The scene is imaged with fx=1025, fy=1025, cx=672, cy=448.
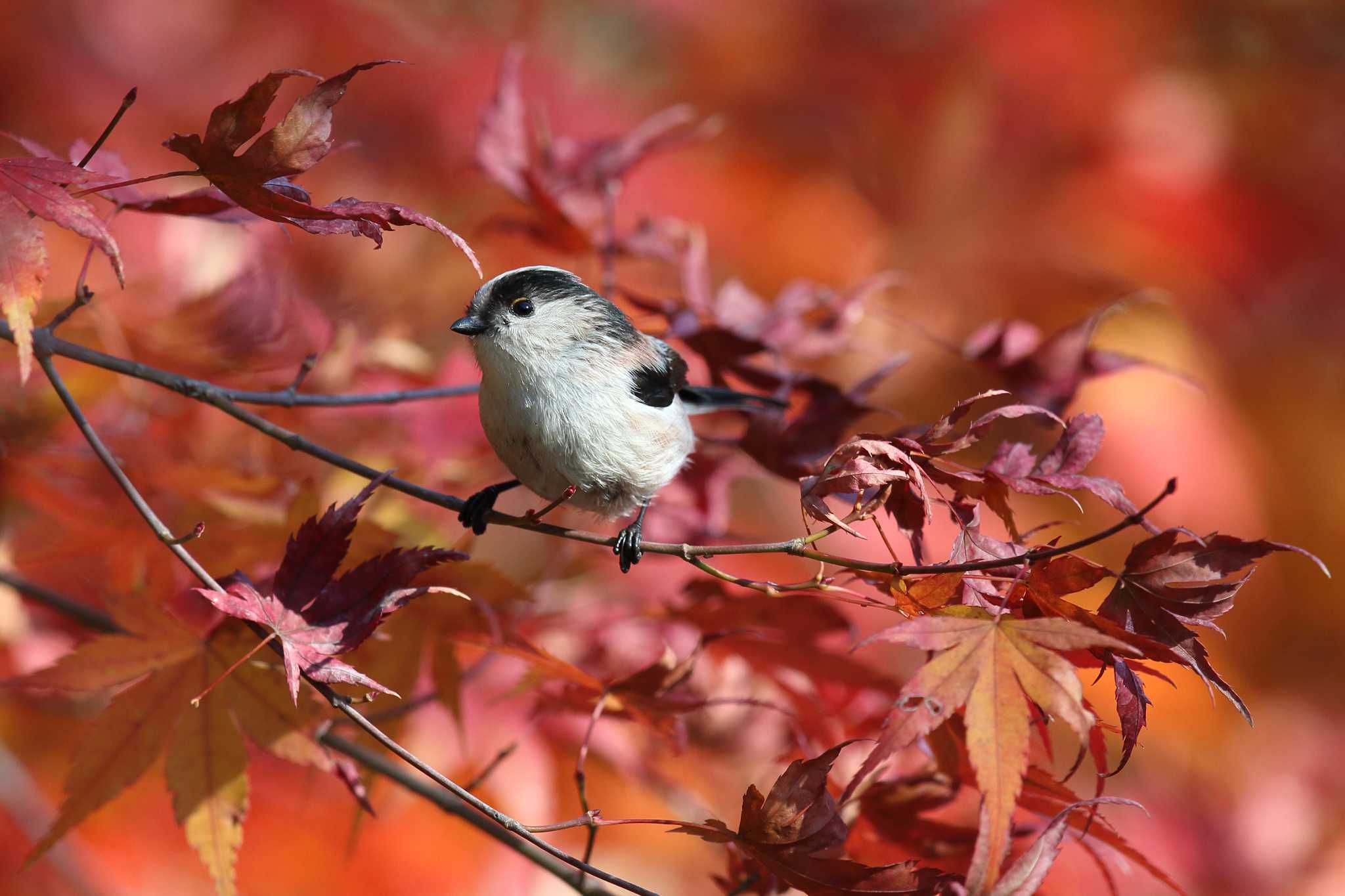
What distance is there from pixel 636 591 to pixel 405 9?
6.91ft

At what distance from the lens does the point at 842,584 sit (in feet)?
3.88

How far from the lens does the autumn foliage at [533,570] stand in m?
0.99

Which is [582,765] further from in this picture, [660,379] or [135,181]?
[135,181]

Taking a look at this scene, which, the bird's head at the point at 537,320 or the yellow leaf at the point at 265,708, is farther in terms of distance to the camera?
the bird's head at the point at 537,320

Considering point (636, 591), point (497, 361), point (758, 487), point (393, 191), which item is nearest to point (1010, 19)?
point (758, 487)

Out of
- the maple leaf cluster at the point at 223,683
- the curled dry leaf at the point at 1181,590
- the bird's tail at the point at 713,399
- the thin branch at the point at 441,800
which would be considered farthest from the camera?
the bird's tail at the point at 713,399

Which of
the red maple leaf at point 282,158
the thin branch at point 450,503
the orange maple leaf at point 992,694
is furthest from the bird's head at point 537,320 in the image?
the orange maple leaf at point 992,694

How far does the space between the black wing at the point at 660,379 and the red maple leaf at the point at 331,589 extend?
0.53m

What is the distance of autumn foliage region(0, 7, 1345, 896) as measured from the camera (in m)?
0.99

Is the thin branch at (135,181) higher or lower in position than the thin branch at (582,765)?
higher

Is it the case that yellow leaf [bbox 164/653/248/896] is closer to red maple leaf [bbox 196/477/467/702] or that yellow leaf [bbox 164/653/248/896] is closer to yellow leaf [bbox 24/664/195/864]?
yellow leaf [bbox 24/664/195/864]

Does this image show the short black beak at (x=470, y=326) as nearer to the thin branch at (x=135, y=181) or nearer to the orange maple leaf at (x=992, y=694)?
the thin branch at (x=135, y=181)

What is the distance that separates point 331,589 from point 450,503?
7.7 inches

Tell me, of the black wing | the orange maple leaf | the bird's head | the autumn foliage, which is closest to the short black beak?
the bird's head
